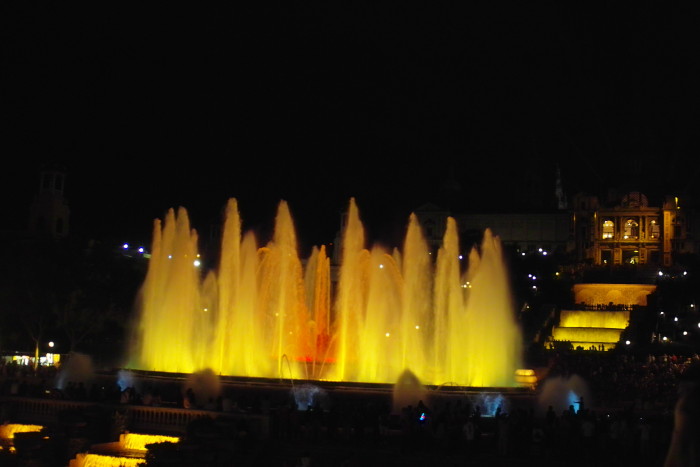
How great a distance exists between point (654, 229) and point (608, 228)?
492 centimetres

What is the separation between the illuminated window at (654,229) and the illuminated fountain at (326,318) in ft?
216

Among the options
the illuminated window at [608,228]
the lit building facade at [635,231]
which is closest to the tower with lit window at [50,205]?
the lit building facade at [635,231]

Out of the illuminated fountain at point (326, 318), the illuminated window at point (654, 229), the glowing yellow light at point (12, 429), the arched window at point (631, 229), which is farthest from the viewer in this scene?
the arched window at point (631, 229)

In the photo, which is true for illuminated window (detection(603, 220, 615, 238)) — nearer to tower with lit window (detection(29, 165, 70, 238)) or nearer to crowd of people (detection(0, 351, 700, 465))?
tower with lit window (detection(29, 165, 70, 238))

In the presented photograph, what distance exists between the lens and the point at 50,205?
234 feet

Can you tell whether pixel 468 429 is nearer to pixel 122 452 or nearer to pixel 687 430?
pixel 122 452

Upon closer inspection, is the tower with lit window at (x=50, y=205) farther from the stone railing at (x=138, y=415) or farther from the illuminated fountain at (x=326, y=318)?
the stone railing at (x=138, y=415)

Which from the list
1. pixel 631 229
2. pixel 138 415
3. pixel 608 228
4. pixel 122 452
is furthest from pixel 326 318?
pixel 631 229

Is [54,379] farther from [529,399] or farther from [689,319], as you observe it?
[689,319]

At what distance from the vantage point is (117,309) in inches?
2079

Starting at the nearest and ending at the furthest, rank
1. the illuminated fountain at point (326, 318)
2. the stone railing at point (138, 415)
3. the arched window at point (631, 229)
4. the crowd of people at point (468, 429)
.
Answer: the crowd of people at point (468, 429) < the stone railing at point (138, 415) < the illuminated fountain at point (326, 318) < the arched window at point (631, 229)

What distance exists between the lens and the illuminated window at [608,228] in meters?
98.6

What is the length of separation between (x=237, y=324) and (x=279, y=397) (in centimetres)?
919

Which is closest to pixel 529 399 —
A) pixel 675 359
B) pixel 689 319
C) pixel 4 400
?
pixel 4 400
